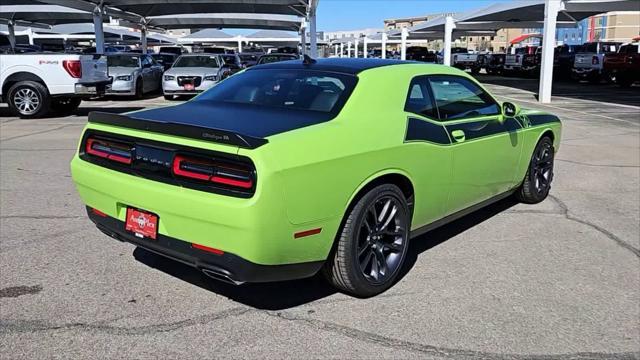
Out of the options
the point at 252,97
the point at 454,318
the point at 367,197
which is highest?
the point at 252,97

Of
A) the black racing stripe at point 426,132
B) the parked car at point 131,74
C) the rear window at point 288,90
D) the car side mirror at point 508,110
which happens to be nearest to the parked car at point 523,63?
the parked car at point 131,74

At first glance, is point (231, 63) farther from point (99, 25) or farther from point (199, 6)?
point (199, 6)

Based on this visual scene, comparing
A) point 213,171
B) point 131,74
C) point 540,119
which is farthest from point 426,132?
point 131,74

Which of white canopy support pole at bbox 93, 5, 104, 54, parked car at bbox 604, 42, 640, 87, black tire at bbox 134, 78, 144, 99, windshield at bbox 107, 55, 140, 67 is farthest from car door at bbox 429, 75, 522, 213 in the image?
parked car at bbox 604, 42, 640, 87

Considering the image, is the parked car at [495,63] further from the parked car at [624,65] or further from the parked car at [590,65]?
the parked car at [624,65]

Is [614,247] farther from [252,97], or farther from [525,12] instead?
[525,12]

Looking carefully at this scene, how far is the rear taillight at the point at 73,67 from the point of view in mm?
12781

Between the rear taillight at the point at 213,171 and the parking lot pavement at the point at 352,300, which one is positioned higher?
the rear taillight at the point at 213,171

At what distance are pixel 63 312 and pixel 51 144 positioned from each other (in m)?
7.05

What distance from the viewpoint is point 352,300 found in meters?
3.79

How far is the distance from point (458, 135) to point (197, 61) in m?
16.1

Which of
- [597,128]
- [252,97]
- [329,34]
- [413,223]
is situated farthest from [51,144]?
[329,34]

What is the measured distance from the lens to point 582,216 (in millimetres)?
5820

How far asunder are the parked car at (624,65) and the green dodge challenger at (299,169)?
947 inches
